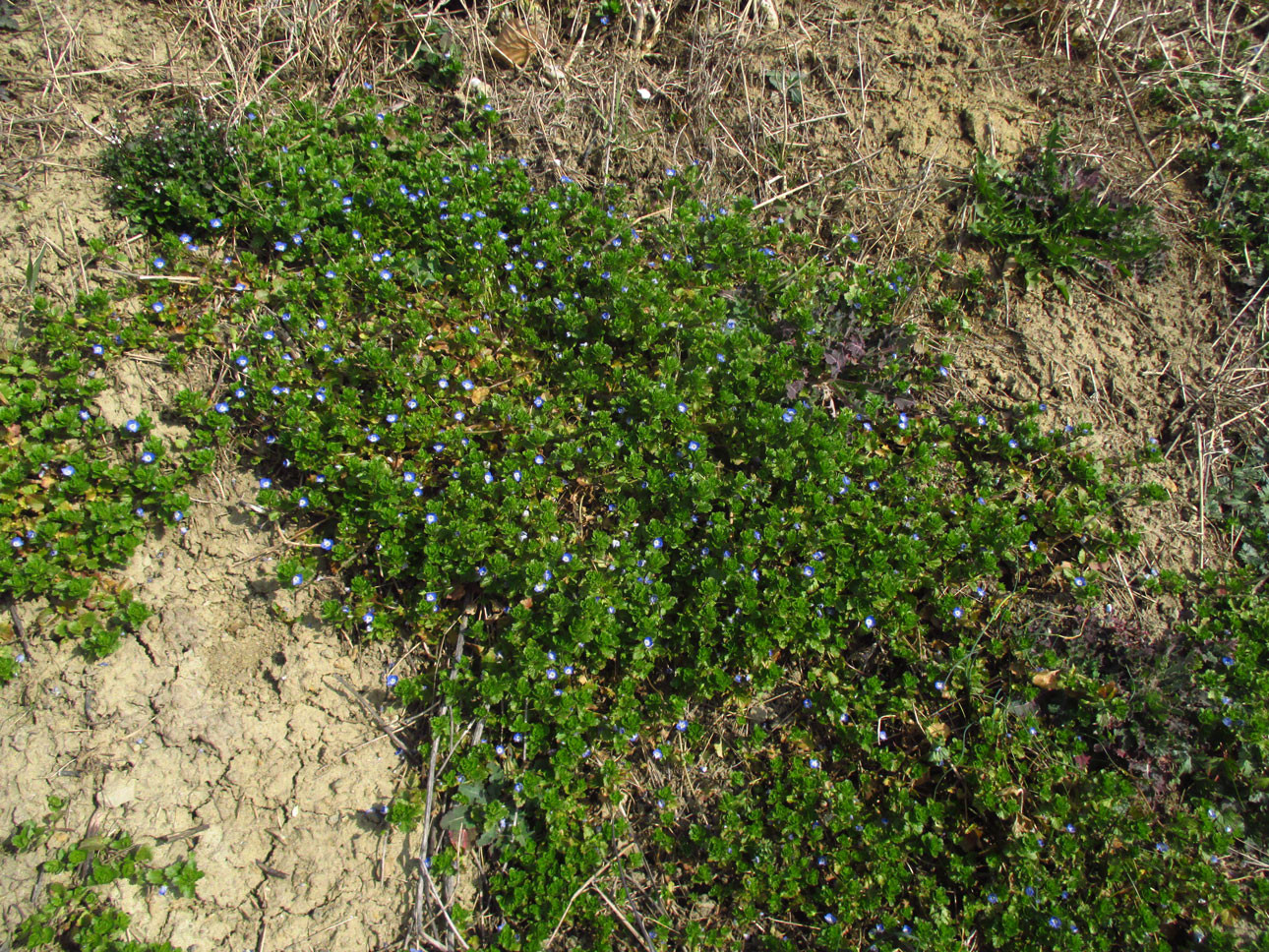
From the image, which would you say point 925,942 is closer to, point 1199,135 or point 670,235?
point 670,235

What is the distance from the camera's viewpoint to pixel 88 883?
3225 millimetres

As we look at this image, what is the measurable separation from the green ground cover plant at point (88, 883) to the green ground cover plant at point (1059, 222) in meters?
6.13

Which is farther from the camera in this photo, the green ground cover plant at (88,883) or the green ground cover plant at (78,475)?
the green ground cover plant at (78,475)

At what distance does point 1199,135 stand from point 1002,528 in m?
4.07

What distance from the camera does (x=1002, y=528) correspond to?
13.4 ft

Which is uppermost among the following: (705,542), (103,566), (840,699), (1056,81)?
(1056,81)

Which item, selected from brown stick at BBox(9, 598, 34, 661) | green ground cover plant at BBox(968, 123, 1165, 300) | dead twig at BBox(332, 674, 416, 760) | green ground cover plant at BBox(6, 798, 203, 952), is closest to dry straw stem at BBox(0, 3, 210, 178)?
brown stick at BBox(9, 598, 34, 661)

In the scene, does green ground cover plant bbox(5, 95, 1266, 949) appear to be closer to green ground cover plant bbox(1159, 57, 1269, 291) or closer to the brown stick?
the brown stick

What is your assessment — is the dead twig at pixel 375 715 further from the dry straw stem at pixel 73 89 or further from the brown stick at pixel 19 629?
the dry straw stem at pixel 73 89

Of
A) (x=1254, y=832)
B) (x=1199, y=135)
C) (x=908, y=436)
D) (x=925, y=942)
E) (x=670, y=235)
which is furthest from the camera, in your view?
(x=1199, y=135)

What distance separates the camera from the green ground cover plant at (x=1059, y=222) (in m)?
5.05

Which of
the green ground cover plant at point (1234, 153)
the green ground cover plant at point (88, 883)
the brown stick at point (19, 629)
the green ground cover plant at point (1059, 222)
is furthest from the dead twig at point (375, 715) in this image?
the green ground cover plant at point (1234, 153)

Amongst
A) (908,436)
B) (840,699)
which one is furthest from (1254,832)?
(908,436)

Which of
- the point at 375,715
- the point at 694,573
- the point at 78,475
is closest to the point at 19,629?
the point at 78,475
